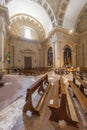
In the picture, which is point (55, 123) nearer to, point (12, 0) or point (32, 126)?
point (32, 126)

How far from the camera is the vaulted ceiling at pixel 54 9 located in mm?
16359

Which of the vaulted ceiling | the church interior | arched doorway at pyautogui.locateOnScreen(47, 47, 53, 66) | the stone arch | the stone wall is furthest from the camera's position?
the stone wall

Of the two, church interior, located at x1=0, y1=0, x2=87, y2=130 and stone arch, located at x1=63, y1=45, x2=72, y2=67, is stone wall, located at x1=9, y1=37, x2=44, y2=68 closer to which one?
church interior, located at x1=0, y1=0, x2=87, y2=130

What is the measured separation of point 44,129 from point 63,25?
1772 centimetres

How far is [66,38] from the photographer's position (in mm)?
18094

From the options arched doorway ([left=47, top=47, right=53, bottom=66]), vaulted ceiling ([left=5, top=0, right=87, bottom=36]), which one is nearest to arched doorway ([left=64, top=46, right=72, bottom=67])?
arched doorway ([left=47, top=47, right=53, bottom=66])

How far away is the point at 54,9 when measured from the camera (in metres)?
16.9

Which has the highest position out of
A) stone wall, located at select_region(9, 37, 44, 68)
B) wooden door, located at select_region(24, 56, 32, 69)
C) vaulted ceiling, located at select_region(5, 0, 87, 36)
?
vaulted ceiling, located at select_region(5, 0, 87, 36)

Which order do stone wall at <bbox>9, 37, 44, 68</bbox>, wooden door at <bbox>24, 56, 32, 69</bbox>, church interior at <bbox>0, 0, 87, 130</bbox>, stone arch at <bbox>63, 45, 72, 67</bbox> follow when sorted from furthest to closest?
wooden door at <bbox>24, 56, 32, 69</bbox>
stone wall at <bbox>9, 37, 44, 68</bbox>
stone arch at <bbox>63, 45, 72, 67</bbox>
church interior at <bbox>0, 0, 87, 130</bbox>

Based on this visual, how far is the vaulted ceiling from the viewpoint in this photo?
16359mm

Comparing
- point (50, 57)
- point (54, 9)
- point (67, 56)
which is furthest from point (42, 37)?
point (67, 56)

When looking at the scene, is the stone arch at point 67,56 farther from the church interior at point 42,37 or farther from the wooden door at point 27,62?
the wooden door at point 27,62

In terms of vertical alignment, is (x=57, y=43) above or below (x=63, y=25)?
below

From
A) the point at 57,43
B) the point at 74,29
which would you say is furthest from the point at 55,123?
the point at 74,29
